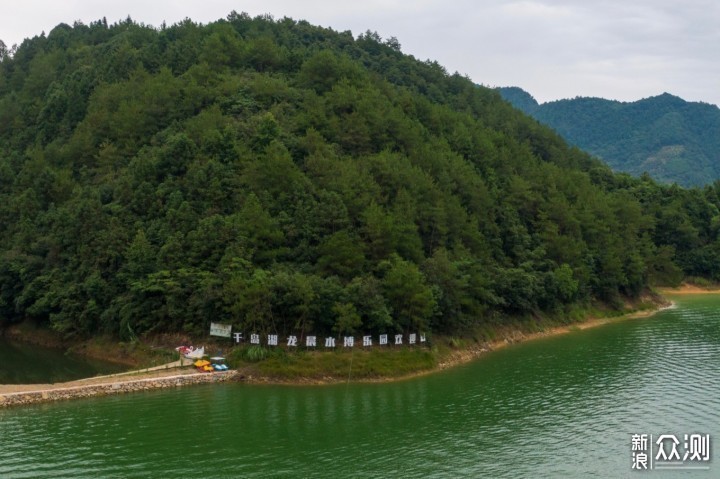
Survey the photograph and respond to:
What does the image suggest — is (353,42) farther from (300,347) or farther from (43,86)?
(300,347)

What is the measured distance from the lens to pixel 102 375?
39.0 meters

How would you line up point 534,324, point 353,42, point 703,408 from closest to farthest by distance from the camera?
point 703,408
point 534,324
point 353,42

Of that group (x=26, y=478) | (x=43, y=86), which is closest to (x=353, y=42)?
(x=43, y=86)

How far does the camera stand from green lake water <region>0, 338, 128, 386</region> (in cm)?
3962

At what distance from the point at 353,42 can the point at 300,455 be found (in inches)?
3345

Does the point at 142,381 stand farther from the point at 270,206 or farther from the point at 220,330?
the point at 270,206

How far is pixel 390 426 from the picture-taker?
1198 inches

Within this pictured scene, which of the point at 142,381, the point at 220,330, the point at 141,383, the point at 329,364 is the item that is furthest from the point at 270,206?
the point at 141,383

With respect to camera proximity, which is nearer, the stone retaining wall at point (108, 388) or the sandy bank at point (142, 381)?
the stone retaining wall at point (108, 388)

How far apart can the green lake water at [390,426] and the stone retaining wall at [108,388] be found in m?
0.82

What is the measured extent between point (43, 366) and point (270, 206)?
1745 cm

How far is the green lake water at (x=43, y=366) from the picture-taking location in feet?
130

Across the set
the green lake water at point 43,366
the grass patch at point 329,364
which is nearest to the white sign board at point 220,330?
the grass patch at point 329,364

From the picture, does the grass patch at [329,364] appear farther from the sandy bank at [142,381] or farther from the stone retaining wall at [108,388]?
the stone retaining wall at [108,388]
